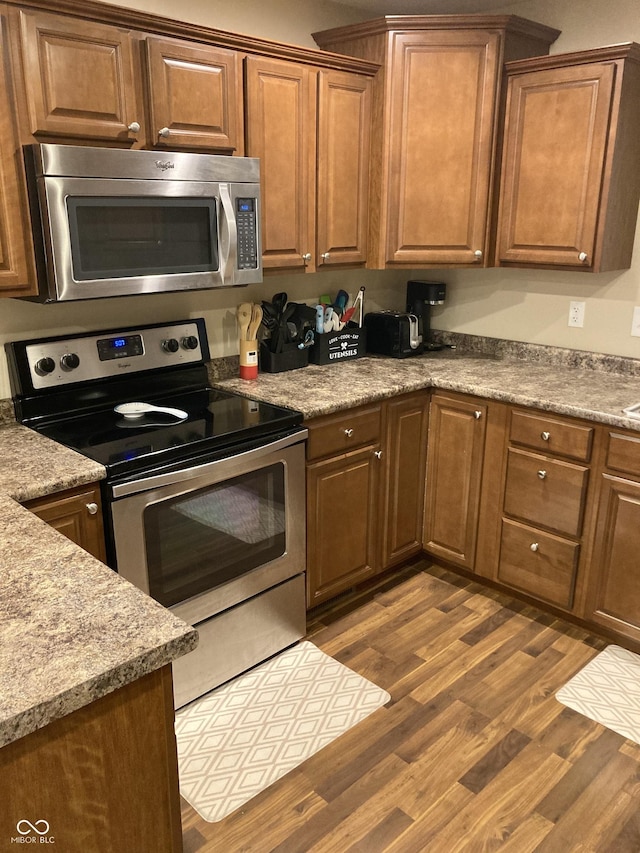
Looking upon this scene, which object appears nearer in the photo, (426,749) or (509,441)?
(426,749)

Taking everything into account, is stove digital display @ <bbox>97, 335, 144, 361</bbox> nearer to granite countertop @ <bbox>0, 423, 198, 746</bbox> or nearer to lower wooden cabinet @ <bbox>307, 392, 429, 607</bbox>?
lower wooden cabinet @ <bbox>307, 392, 429, 607</bbox>

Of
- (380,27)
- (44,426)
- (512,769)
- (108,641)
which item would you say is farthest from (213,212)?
(512,769)

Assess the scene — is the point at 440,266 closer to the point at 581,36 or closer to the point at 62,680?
the point at 581,36

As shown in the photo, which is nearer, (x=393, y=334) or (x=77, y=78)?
(x=77, y=78)

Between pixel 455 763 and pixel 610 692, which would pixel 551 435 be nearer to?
pixel 610 692

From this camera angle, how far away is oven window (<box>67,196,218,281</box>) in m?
2.03

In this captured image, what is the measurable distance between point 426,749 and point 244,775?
1.83ft

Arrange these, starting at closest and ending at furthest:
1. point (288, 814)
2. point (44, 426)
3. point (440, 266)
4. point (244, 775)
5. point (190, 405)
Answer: point (288, 814) < point (244, 775) < point (44, 426) < point (190, 405) < point (440, 266)

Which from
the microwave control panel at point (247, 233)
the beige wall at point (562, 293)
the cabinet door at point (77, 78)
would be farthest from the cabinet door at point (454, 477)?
the cabinet door at point (77, 78)

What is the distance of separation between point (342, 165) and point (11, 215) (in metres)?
1.37

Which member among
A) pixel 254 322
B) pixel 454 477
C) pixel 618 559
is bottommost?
pixel 618 559

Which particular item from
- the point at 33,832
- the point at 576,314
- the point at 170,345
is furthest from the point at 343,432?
the point at 33,832

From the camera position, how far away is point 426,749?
2.12 m

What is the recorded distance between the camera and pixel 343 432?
261 centimetres
